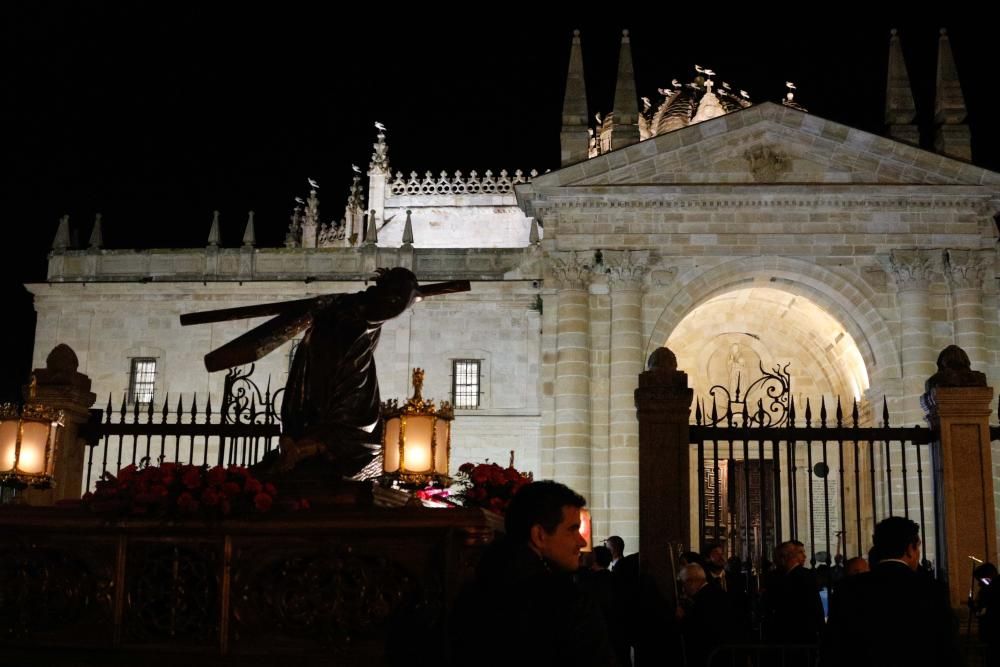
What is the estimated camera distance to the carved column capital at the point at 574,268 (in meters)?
27.7

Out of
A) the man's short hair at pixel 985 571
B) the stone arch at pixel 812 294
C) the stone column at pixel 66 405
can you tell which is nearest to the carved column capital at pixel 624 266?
the stone arch at pixel 812 294

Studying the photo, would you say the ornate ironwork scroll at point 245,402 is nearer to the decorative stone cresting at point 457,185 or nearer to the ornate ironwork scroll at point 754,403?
the ornate ironwork scroll at point 754,403

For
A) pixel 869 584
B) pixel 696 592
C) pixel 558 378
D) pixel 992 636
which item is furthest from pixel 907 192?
pixel 869 584

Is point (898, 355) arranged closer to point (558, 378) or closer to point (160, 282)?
point (558, 378)

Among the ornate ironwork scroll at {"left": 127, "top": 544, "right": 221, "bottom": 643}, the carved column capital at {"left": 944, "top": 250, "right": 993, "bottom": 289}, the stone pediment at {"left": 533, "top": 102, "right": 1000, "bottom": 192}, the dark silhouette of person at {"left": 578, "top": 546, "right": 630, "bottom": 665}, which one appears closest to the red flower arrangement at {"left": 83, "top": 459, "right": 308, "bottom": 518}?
the ornate ironwork scroll at {"left": 127, "top": 544, "right": 221, "bottom": 643}

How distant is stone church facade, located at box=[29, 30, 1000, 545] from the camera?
27109mm

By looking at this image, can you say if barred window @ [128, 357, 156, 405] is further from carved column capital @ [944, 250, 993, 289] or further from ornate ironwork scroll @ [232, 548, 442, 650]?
ornate ironwork scroll @ [232, 548, 442, 650]

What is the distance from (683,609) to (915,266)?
18272 mm

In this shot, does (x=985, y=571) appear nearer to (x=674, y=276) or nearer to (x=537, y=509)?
(x=537, y=509)

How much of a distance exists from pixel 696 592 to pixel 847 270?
2038cm

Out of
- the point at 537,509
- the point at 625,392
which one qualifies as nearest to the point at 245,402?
the point at 537,509

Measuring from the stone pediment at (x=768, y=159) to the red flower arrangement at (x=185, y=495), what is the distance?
20.9 m

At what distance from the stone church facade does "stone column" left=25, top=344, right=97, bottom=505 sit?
559 inches

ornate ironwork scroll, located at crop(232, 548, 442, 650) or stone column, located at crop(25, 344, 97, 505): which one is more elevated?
stone column, located at crop(25, 344, 97, 505)
